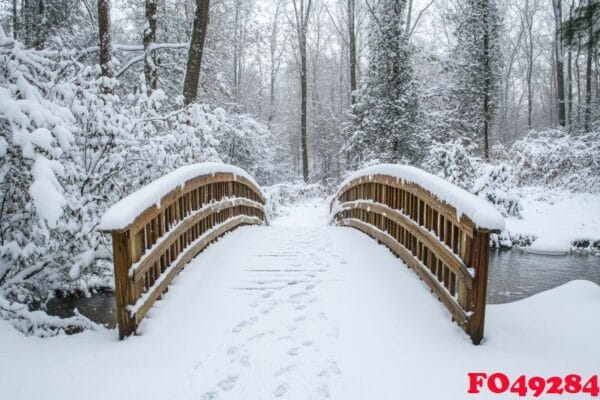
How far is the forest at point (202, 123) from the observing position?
Answer: 4129 mm

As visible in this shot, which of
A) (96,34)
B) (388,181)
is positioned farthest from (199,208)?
(96,34)

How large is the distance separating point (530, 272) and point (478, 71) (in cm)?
1242

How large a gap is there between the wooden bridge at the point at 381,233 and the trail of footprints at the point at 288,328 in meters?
0.38

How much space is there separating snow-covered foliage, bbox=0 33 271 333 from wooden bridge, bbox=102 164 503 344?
1.96 ft

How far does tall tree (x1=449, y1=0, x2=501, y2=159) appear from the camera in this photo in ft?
64.1

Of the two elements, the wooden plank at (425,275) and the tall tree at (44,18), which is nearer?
the wooden plank at (425,275)

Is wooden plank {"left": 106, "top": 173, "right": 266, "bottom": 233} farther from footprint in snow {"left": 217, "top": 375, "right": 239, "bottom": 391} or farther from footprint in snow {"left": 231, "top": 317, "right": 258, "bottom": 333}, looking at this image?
footprint in snow {"left": 217, "top": 375, "right": 239, "bottom": 391}

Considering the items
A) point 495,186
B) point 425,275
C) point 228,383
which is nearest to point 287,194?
point 495,186

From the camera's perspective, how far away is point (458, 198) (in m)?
3.47

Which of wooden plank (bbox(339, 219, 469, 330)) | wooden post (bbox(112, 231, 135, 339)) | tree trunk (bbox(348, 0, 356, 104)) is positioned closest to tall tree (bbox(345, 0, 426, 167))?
tree trunk (bbox(348, 0, 356, 104))

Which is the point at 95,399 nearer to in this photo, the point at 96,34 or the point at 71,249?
the point at 71,249

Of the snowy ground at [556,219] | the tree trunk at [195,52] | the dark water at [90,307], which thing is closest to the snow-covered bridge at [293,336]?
the dark water at [90,307]

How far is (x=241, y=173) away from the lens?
8.52 meters

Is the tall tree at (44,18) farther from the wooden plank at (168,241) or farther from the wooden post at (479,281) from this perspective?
Result: the wooden post at (479,281)
